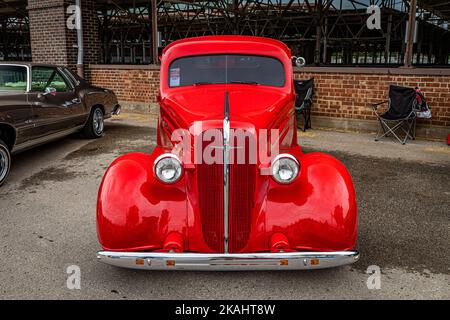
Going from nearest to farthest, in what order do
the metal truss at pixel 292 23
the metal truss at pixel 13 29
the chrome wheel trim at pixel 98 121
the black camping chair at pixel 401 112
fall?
1. the black camping chair at pixel 401 112
2. the chrome wheel trim at pixel 98 121
3. the metal truss at pixel 292 23
4. the metal truss at pixel 13 29

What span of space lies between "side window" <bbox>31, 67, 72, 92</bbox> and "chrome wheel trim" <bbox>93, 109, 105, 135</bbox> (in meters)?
1.04

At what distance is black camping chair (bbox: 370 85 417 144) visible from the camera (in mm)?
7648

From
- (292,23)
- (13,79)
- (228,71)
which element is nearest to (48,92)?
Answer: (13,79)

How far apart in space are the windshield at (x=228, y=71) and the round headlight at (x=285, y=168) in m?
1.38

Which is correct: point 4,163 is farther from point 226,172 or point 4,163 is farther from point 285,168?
point 285,168

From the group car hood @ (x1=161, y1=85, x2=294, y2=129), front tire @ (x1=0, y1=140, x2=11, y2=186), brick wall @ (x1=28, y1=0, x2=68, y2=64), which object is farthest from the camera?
brick wall @ (x1=28, y1=0, x2=68, y2=64)

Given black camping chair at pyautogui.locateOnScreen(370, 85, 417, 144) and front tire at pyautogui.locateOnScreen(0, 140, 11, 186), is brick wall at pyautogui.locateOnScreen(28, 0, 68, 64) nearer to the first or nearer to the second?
front tire at pyautogui.locateOnScreen(0, 140, 11, 186)

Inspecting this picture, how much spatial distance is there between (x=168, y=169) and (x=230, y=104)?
2.91 feet

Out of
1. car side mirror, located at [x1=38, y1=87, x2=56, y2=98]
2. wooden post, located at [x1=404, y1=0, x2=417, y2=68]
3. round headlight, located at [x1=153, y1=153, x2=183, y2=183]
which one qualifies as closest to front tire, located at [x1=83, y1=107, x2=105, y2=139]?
car side mirror, located at [x1=38, y1=87, x2=56, y2=98]

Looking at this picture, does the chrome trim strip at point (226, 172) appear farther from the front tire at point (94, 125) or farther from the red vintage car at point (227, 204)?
the front tire at point (94, 125)

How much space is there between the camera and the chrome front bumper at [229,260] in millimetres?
2668

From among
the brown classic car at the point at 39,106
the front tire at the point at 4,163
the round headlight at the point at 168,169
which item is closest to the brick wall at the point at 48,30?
the brown classic car at the point at 39,106

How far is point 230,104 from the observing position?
3.49 meters
